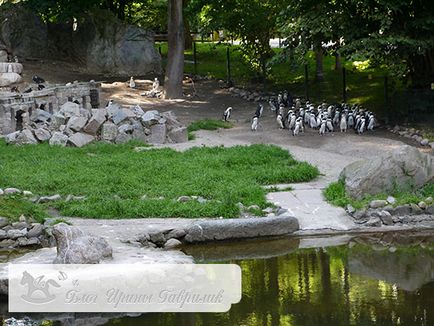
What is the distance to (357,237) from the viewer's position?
58.0ft

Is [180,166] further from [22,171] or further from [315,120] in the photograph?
[315,120]

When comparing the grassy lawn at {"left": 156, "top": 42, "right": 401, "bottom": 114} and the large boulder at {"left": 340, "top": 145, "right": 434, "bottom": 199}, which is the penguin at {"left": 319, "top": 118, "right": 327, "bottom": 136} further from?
the large boulder at {"left": 340, "top": 145, "right": 434, "bottom": 199}

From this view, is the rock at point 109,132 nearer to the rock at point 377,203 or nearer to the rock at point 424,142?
the rock at point 424,142

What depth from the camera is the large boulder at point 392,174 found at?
19.0 meters

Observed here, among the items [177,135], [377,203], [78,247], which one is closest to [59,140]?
[177,135]

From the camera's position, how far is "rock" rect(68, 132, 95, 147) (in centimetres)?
2433

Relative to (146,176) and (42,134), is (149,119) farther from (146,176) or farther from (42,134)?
(146,176)

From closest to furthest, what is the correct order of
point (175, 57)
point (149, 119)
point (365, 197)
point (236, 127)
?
point (365, 197) → point (149, 119) → point (236, 127) → point (175, 57)

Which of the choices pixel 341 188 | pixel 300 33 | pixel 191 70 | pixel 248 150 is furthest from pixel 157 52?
pixel 341 188

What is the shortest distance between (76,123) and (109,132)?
89cm

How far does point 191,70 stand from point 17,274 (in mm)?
26761

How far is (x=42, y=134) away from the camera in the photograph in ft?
81.3

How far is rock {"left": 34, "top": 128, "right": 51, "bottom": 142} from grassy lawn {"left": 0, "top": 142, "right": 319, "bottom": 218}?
0.60 metres

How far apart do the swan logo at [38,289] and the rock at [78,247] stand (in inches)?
19.4
